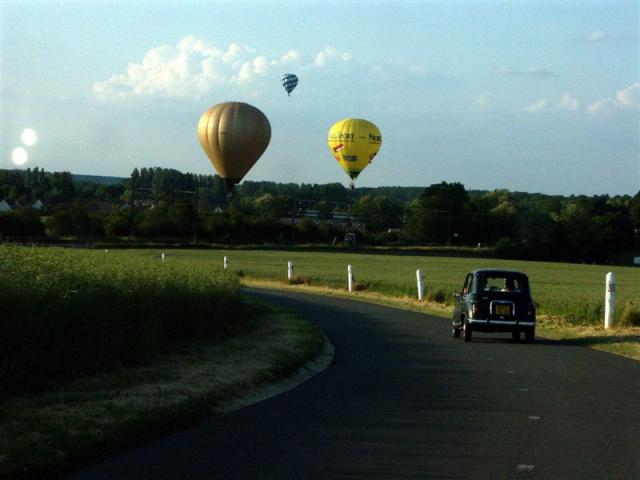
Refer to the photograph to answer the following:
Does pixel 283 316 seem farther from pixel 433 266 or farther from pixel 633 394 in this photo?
pixel 433 266

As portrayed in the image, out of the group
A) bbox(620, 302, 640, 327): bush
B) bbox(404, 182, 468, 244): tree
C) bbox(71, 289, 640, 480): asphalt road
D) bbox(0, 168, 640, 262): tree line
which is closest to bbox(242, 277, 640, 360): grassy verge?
bbox(620, 302, 640, 327): bush

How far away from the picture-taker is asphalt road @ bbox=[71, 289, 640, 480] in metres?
8.51

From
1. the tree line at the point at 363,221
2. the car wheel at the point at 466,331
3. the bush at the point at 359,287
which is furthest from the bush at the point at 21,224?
the car wheel at the point at 466,331

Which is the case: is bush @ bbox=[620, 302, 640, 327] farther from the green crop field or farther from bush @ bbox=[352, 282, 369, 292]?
bush @ bbox=[352, 282, 369, 292]

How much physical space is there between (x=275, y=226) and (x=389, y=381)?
98158 millimetres

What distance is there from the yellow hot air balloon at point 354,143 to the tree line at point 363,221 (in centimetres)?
1513

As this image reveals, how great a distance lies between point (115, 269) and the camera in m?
18.9

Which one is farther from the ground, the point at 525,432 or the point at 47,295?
the point at 47,295

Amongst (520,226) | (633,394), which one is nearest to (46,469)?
(633,394)

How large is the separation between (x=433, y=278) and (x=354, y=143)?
24.7 metres

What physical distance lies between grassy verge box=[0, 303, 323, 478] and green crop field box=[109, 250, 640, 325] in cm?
1143

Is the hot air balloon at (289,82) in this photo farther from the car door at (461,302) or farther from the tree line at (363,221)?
the car door at (461,302)

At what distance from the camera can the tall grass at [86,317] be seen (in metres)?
11.8

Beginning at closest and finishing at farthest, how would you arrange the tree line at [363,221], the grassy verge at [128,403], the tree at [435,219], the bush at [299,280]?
the grassy verge at [128,403] → the bush at [299,280] → the tree line at [363,221] → the tree at [435,219]
